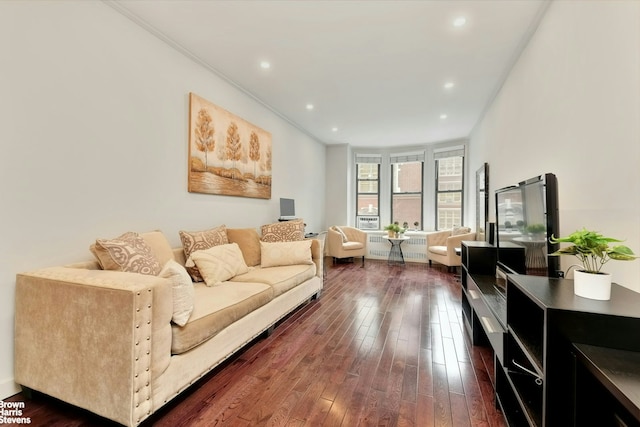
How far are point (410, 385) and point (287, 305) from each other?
1.38 m

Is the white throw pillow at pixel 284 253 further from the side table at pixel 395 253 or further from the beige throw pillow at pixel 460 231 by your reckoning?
the beige throw pillow at pixel 460 231

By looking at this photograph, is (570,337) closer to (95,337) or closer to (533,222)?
(533,222)

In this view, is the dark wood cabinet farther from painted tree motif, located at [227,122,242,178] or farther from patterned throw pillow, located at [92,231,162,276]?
painted tree motif, located at [227,122,242,178]

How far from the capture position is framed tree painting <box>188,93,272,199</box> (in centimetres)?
293

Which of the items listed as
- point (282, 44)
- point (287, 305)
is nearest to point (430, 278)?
point (287, 305)

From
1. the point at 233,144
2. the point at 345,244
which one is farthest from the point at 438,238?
the point at 233,144

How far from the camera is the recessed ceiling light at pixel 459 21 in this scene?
2320 mm

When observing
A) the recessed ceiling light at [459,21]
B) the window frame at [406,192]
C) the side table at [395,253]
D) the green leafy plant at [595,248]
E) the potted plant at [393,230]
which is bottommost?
the side table at [395,253]

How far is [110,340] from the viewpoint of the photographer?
1331mm

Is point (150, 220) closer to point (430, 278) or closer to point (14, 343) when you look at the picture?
point (14, 343)

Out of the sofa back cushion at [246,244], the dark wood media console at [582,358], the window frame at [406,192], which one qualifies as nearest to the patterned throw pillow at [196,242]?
the sofa back cushion at [246,244]

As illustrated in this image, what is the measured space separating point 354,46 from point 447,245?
3784mm

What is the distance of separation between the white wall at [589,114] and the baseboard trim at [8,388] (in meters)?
3.43

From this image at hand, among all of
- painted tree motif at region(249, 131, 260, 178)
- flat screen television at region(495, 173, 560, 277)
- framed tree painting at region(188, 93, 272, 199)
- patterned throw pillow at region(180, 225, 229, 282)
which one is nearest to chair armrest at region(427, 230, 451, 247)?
flat screen television at region(495, 173, 560, 277)
